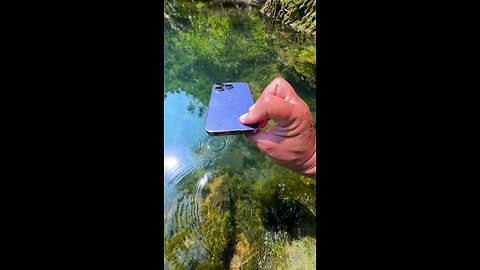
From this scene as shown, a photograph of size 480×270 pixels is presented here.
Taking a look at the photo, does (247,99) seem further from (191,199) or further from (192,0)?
(192,0)

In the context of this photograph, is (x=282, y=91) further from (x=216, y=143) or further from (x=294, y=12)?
(x=294, y=12)

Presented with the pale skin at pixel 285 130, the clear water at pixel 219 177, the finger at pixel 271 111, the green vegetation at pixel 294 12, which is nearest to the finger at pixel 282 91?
the pale skin at pixel 285 130

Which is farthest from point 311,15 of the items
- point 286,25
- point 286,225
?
point 286,225

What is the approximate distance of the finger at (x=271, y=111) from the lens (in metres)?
1.81

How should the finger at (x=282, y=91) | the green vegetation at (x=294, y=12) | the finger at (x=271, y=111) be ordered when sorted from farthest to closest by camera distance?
the green vegetation at (x=294, y=12) → the finger at (x=282, y=91) → the finger at (x=271, y=111)

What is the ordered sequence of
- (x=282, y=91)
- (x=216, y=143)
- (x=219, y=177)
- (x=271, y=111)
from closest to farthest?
(x=271, y=111)
(x=282, y=91)
(x=219, y=177)
(x=216, y=143)

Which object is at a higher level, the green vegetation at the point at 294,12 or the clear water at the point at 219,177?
the green vegetation at the point at 294,12

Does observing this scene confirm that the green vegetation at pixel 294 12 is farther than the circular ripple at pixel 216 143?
Yes

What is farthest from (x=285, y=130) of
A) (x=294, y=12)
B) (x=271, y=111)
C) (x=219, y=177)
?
(x=294, y=12)

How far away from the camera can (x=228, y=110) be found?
1984mm

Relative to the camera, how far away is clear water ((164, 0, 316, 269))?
1.88 metres

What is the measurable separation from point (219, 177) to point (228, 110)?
488 millimetres

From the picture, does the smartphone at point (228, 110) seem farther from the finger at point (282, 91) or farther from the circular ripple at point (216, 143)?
the circular ripple at point (216, 143)

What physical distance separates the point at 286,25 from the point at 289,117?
184 cm
